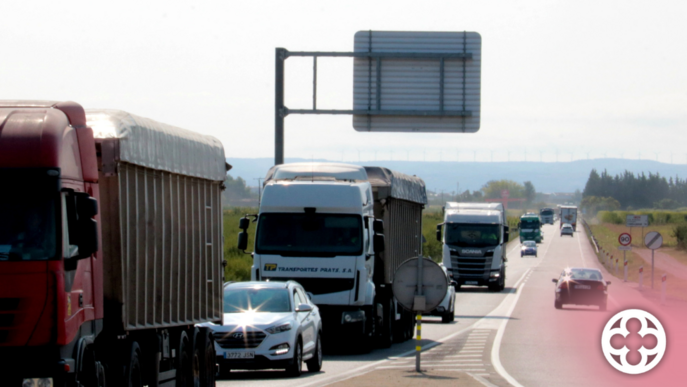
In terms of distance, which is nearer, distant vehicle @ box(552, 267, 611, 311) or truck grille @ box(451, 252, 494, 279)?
distant vehicle @ box(552, 267, 611, 311)

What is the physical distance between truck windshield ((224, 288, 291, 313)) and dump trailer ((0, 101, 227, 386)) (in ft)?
9.99

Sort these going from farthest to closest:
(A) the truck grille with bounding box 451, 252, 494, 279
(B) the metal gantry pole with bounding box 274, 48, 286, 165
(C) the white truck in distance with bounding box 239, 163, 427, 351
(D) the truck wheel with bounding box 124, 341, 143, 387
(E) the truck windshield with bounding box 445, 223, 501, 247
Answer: (A) the truck grille with bounding box 451, 252, 494, 279, (E) the truck windshield with bounding box 445, 223, 501, 247, (B) the metal gantry pole with bounding box 274, 48, 286, 165, (C) the white truck in distance with bounding box 239, 163, 427, 351, (D) the truck wheel with bounding box 124, 341, 143, 387

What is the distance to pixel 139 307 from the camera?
9.84m

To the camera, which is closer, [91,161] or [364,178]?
[91,161]

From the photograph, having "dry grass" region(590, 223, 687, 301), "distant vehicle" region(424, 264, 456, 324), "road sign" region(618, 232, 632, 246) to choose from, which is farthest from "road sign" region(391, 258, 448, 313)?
"road sign" region(618, 232, 632, 246)

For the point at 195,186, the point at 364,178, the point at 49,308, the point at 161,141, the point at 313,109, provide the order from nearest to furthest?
the point at 49,308 → the point at 161,141 → the point at 195,186 → the point at 364,178 → the point at 313,109

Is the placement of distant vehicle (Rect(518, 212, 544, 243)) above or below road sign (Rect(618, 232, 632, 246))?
below

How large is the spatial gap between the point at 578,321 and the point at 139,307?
73.6 feet

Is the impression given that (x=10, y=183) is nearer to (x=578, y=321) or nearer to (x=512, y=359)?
(x=512, y=359)

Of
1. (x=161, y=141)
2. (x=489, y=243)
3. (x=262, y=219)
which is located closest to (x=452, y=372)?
(x=262, y=219)

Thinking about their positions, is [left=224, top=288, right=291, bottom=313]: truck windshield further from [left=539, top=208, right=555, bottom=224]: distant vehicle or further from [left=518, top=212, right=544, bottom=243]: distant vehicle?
[left=539, top=208, right=555, bottom=224]: distant vehicle

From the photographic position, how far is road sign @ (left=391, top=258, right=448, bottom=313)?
16.4 m

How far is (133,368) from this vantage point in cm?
960

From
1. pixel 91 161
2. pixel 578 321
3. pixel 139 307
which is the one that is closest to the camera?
pixel 91 161
